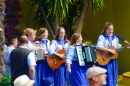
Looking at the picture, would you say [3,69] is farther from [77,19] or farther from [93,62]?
[77,19]

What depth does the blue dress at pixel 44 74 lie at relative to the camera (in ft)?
28.1

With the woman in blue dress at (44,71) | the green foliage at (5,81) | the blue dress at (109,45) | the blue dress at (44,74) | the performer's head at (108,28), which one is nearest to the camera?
the green foliage at (5,81)

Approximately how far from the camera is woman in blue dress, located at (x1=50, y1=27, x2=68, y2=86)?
8.35 meters

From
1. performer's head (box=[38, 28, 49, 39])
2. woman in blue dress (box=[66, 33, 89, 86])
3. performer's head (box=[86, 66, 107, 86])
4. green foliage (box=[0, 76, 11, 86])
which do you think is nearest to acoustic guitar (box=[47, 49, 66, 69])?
performer's head (box=[38, 28, 49, 39])

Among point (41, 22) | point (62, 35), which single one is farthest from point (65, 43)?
point (41, 22)

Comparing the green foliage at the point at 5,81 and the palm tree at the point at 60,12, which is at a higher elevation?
the palm tree at the point at 60,12

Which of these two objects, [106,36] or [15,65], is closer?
[15,65]

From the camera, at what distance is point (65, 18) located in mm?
11875

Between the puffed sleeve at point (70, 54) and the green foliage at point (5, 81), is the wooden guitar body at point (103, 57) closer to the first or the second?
the puffed sleeve at point (70, 54)

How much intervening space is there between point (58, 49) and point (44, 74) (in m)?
0.72

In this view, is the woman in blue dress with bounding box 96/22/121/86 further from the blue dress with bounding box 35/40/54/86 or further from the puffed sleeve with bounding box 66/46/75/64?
the blue dress with bounding box 35/40/54/86

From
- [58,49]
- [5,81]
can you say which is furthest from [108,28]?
[5,81]

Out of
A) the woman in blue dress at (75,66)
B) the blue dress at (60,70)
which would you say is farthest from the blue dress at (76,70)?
the blue dress at (60,70)

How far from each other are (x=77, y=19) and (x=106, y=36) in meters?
4.03
